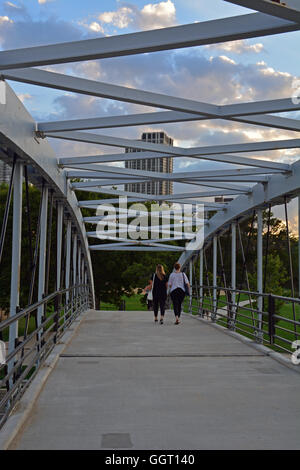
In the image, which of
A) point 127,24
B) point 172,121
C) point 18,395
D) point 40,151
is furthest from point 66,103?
point 18,395

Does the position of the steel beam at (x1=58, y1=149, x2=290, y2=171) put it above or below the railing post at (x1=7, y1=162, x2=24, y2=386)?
above

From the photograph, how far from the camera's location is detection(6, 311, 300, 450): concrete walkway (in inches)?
183

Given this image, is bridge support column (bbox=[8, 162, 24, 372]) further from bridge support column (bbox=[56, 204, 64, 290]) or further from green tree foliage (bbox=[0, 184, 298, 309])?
green tree foliage (bbox=[0, 184, 298, 309])

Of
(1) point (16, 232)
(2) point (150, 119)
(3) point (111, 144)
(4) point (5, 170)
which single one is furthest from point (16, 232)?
(4) point (5, 170)

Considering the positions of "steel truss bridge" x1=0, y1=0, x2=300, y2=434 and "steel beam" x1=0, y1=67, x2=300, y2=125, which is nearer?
"steel truss bridge" x1=0, y1=0, x2=300, y2=434

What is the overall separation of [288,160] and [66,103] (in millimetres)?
4541

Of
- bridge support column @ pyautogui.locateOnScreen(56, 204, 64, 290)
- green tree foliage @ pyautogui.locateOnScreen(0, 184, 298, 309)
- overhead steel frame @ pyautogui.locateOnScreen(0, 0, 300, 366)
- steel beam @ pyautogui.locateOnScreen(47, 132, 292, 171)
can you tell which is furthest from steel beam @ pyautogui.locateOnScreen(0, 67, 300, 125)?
green tree foliage @ pyautogui.locateOnScreen(0, 184, 298, 309)

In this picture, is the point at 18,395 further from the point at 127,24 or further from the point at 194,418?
the point at 127,24

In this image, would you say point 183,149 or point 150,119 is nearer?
point 150,119

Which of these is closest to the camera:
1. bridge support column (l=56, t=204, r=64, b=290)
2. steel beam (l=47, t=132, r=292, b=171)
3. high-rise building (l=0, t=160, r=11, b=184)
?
steel beam (l=47, t=132, r=292, b=171)

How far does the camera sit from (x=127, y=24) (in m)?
6.68

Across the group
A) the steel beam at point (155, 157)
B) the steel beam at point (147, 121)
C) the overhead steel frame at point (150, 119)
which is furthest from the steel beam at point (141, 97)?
the steel beam at point (155, 157)

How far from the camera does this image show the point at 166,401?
5.94 m

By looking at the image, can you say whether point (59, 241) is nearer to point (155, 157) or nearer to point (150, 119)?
point (155, 157)
